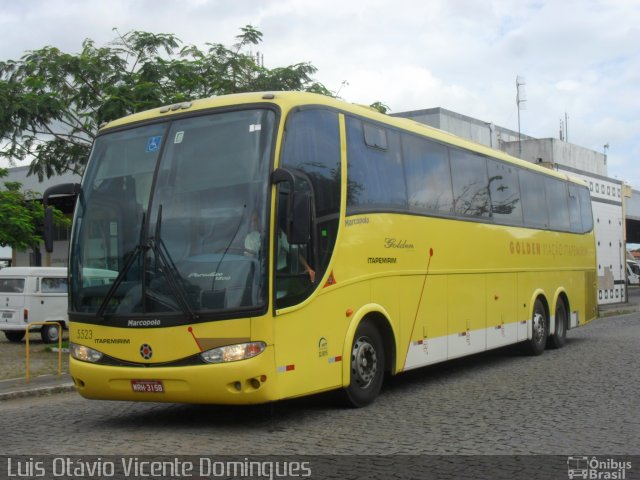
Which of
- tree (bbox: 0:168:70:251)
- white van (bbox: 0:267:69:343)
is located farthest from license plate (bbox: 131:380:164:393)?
white van (bbox: 0:267:69:343)

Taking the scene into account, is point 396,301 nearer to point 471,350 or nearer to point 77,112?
point 471,350

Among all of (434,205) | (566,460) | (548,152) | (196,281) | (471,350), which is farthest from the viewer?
(548,152)

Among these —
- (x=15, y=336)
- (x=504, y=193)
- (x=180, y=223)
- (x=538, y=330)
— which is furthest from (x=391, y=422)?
(x=15, y=336)

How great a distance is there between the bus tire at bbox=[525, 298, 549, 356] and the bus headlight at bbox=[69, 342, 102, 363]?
9.00 m

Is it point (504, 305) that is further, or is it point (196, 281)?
point (504, 305)

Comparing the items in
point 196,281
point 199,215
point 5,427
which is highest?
point 199,215

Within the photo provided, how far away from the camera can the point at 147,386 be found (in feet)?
26.5

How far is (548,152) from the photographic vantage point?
3281cm

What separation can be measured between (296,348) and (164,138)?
2605 millimetres

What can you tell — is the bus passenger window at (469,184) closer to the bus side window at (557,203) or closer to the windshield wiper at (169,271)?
the bus side window at (557,203)

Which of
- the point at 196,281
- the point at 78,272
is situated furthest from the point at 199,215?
the point at 78,272

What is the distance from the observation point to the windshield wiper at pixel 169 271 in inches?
309

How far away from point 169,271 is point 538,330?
30.6 ft

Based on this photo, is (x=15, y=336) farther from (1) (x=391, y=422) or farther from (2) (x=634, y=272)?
(2) (x=634, y=272)
